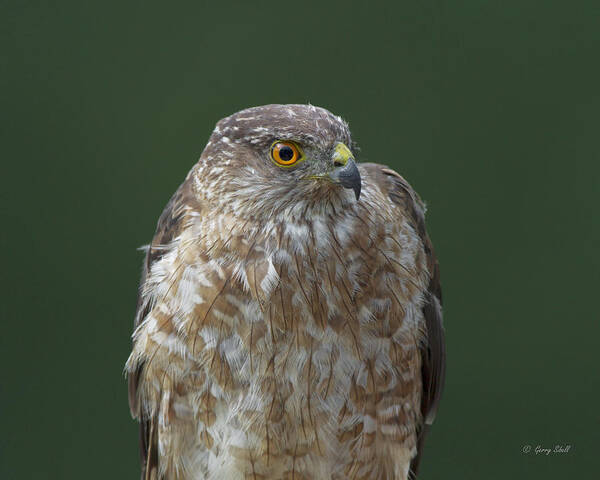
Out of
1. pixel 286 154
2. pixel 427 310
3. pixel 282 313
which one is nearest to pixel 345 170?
pixel 286 154

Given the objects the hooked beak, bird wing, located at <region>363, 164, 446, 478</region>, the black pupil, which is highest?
the black pupil

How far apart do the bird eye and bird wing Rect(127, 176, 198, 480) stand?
0.37 m

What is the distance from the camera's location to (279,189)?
217 cm

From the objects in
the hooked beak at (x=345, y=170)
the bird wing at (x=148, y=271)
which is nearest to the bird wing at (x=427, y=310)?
the hooked beak at (x=345, y=170)

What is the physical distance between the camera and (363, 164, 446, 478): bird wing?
2.58 meters

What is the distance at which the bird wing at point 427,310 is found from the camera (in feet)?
8.45

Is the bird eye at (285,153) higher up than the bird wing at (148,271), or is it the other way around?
the bird eye at (285,153)

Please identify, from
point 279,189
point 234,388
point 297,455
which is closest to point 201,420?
point 234,388

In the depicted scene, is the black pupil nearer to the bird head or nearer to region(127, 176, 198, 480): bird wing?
the bird head

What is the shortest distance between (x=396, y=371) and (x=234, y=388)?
49 cm

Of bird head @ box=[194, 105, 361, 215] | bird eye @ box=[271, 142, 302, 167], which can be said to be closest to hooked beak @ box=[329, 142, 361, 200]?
bird head @ box=[194, 105, 361, 215]

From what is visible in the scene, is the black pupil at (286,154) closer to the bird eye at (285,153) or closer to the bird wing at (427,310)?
the bird eye at (285,153)

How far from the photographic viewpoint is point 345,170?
209cm

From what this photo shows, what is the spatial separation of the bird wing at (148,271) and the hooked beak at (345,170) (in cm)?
52
